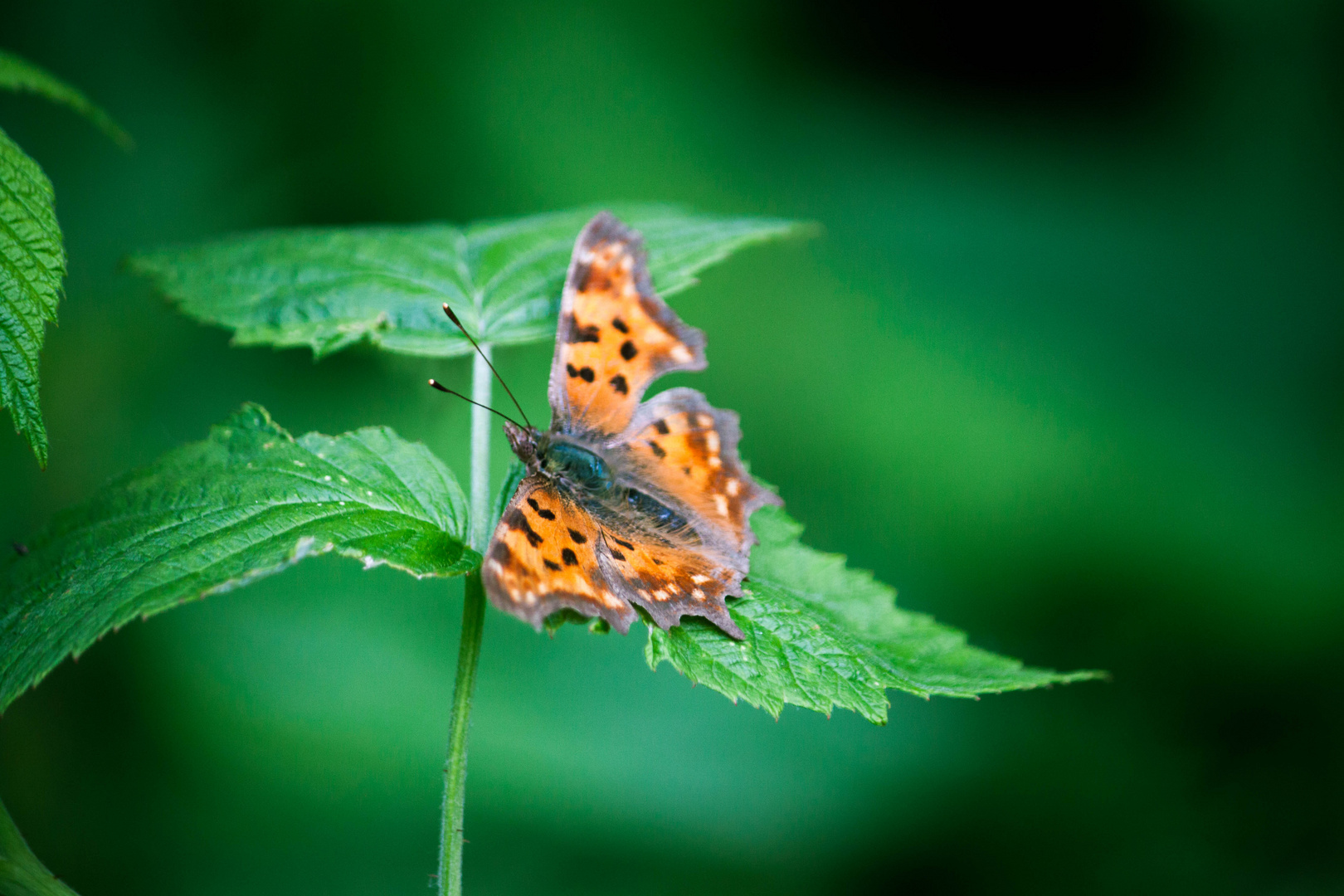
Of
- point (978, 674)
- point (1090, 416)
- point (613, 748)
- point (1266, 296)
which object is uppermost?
point (1266, 296)

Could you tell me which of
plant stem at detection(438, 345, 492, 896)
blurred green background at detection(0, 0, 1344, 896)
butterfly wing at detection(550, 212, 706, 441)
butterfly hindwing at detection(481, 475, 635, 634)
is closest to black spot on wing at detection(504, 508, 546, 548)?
butterfly hindwing at detection(481, 475, 635, 634)

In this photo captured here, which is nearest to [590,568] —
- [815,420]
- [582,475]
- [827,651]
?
[582,475]

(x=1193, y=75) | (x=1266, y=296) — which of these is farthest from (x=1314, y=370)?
(x=1193, y=75)

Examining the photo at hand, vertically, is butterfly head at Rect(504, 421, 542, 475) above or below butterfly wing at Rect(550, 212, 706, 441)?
below

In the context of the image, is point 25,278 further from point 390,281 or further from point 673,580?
point 673,580

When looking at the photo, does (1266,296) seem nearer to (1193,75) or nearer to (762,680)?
(1193,75)

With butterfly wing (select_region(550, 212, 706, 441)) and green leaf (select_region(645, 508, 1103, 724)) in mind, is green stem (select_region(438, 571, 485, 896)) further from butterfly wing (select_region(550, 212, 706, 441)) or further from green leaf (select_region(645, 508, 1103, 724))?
butterfly wing (select_region(550, 212, 706, 441))
